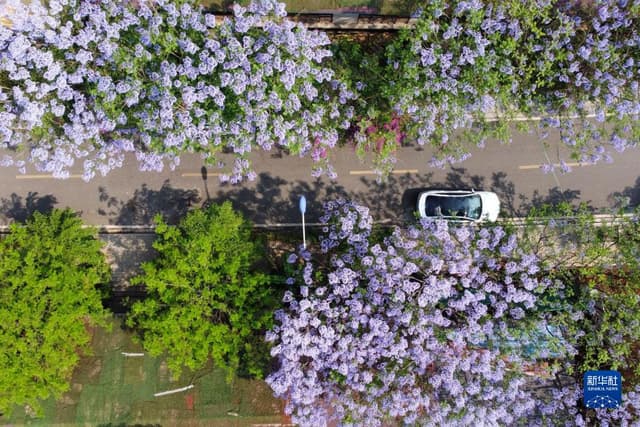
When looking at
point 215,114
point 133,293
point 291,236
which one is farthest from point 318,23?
point 133,293

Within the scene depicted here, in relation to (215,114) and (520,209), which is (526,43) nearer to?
(520,209)

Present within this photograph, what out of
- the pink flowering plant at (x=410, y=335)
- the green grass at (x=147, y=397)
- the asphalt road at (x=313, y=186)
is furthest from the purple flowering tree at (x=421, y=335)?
the asphalt road at (x=313, y=186)

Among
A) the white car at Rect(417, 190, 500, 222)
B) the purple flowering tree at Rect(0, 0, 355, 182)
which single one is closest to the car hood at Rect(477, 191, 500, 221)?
the white car at Rect(417, 190, 500, 222)

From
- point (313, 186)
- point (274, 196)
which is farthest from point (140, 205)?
point (313, 186)

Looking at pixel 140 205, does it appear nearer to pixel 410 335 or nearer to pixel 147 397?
pixel 147 397

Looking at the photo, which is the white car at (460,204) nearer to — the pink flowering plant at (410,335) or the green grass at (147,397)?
the pink flowering plant at (410,335)

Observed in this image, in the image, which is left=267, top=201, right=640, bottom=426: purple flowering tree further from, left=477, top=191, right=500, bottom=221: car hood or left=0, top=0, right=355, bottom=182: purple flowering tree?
left=0, top=0, right=355, bottom=182: purple flowering tree

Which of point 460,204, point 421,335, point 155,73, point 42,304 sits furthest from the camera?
point 460,204
